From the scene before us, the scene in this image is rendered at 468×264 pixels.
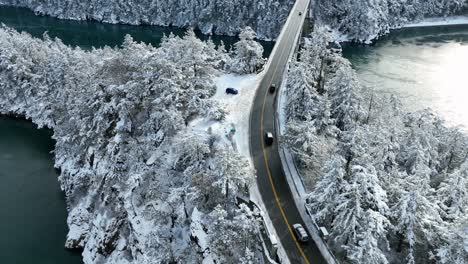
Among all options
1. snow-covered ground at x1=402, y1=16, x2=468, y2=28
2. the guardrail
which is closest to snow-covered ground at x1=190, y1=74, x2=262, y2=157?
the guardrail

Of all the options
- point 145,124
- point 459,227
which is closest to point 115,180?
point 145,124

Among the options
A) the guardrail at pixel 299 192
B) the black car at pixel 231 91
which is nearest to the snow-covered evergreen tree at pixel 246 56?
the black car at pixel 231 91

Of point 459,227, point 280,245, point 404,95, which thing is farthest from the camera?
point 404,95

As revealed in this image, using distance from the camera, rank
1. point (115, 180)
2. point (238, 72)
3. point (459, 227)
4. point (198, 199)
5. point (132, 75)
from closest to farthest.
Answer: point (459, 227), point (198, 199), point (115, 180), point (132, 75), point (238, 72)

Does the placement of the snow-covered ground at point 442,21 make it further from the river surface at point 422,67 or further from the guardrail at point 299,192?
the guardrail at point 299,192

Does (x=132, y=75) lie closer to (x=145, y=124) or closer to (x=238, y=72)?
(x=145, y=124)

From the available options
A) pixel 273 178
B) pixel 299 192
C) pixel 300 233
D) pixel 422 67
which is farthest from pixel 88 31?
pixel 300 233
